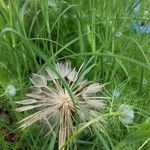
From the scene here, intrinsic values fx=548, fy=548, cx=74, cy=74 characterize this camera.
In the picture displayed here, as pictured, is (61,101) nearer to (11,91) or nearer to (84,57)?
(11,91)

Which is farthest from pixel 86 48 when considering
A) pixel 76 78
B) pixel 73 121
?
pixel 73 121

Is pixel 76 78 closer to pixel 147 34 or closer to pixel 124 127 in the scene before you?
pixel 124 127

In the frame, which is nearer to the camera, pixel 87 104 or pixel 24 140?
pixel 87 104

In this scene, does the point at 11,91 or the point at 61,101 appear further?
the point at 11,91

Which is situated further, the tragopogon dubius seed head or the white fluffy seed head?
the white fluffy seed head

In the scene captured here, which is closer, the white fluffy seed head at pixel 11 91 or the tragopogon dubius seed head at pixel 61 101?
the tragopogon dubius seed head at pixel 61 101

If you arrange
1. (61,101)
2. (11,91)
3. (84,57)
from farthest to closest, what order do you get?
(84,57), (11,91), (61,101)

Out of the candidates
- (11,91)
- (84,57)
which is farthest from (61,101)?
(84,57)

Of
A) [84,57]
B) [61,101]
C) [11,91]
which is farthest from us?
[84,57]
